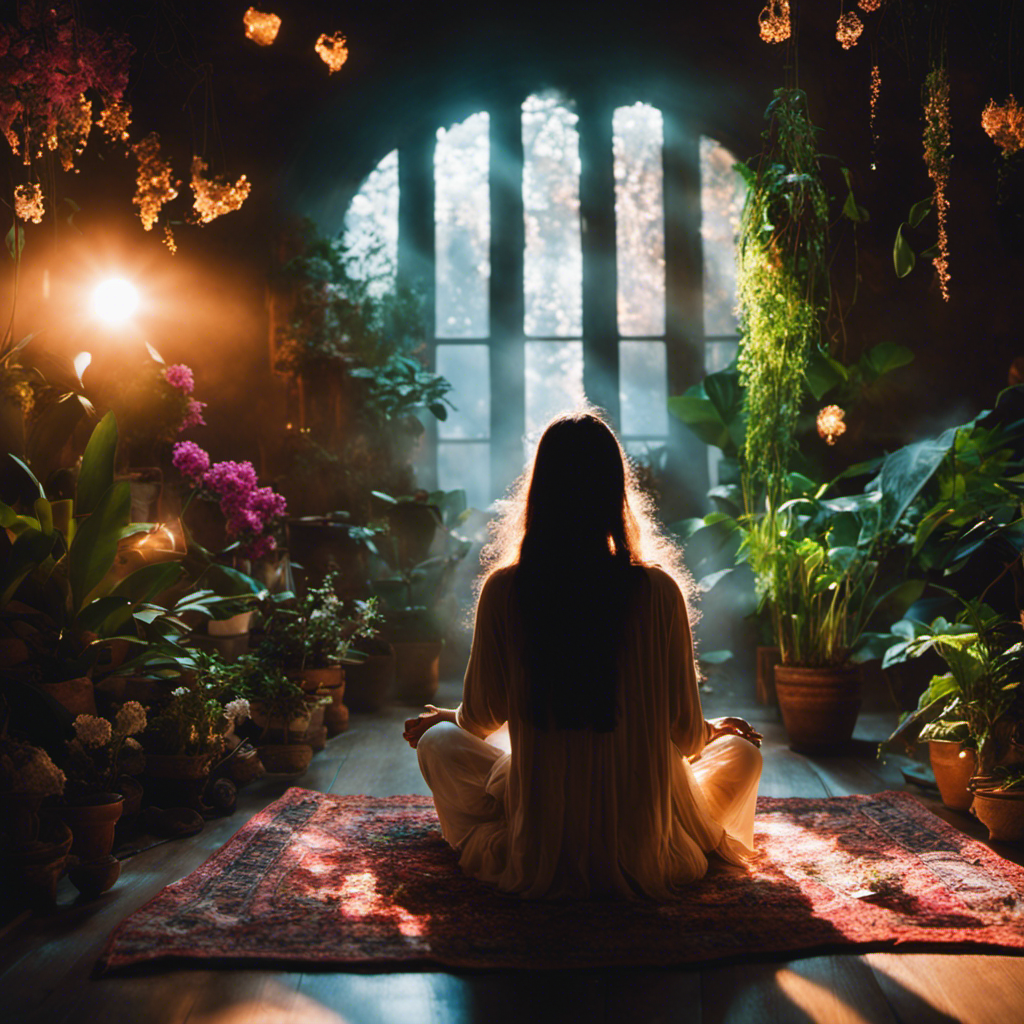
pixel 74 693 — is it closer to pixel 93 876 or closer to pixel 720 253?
pixel 93 876

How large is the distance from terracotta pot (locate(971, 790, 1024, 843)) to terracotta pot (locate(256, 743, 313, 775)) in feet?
7.10

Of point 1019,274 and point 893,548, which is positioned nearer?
point 893,548

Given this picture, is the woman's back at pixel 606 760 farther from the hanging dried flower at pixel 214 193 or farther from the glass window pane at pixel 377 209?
the glass window pane at pixel 377 209

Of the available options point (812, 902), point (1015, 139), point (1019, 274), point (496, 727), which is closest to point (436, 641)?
point (496, 727)

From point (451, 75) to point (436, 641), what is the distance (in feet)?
11.6

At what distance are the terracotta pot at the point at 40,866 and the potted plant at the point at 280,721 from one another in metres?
1.22

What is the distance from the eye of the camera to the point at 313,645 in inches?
144

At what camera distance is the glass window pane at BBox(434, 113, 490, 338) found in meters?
5.98

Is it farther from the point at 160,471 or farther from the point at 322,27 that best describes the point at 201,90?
the point at 160,471

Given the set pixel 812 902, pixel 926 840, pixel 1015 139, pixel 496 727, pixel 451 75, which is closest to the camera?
pixel 812 902

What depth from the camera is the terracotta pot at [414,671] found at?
464 centimetres

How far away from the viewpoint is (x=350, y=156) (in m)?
5.75

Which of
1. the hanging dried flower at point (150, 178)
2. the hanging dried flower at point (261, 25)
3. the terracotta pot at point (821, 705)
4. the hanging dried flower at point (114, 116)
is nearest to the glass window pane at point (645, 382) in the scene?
the terracotta pot at point (821, 705)

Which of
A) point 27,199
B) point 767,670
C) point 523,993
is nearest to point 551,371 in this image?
point 767,670
